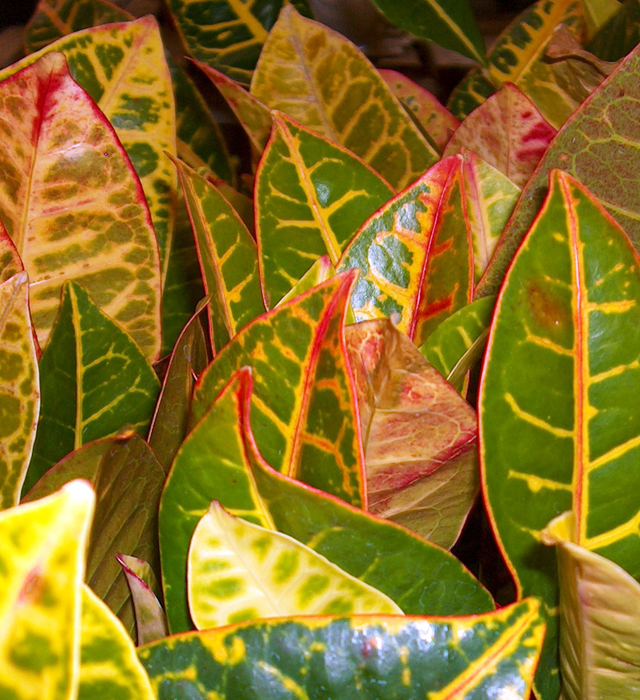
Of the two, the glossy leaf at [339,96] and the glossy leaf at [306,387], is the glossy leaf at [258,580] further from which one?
the glossy leaf at [339,96]

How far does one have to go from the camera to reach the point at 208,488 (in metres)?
0.31

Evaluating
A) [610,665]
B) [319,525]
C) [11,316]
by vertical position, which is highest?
[11,316]

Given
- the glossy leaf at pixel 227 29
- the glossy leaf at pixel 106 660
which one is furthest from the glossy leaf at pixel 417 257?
the glossy leaf at pixel 227 29

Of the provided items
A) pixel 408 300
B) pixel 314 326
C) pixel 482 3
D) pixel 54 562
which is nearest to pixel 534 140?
pixel 408 300

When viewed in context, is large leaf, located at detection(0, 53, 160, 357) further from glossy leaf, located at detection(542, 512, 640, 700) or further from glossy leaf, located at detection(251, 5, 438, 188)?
glossy leaf, located at detection(542, 512, 640, 700)

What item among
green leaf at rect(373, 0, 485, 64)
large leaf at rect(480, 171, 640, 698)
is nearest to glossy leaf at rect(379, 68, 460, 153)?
green leaf at rect(373, 0, 485, 64)

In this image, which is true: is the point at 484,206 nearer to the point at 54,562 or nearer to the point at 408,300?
the point at 408,300

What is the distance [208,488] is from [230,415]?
0.04 metres

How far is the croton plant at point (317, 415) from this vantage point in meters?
0.24

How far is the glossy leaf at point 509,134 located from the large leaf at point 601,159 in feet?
0.42

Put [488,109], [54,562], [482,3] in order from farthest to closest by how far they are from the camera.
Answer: [482,3], [488,109], [54,562]

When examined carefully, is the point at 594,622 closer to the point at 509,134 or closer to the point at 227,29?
the point at 509,134

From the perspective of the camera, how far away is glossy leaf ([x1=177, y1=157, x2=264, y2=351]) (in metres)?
0.42

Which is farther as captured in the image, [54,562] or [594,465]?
[594,465]
